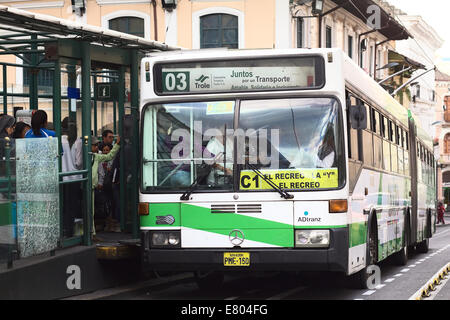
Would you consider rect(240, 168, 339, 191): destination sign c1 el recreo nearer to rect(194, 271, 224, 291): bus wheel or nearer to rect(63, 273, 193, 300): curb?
rect(63, 273, 193, 300): curb

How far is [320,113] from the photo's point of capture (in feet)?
40.2

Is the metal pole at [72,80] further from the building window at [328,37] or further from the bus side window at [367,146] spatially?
the building window at [328,37]

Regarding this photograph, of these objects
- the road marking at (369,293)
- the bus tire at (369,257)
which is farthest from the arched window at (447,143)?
the road marking at (369,293)

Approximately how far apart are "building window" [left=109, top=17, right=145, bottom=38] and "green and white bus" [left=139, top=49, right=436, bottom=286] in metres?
23.1

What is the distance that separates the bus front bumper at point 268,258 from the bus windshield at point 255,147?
2.47ft

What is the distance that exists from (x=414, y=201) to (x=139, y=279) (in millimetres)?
8863

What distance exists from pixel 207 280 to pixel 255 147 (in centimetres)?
305

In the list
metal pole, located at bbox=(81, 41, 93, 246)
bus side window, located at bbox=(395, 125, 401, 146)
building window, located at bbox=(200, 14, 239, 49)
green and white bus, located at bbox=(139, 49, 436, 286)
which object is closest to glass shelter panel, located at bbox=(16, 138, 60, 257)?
metal pole, located at bbox=(81, 41, 93, 246)

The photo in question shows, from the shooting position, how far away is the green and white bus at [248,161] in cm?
1210

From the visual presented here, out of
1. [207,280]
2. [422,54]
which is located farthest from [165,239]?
[422,54]

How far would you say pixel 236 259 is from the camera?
479 inches

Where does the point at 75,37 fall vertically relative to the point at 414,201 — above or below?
above
